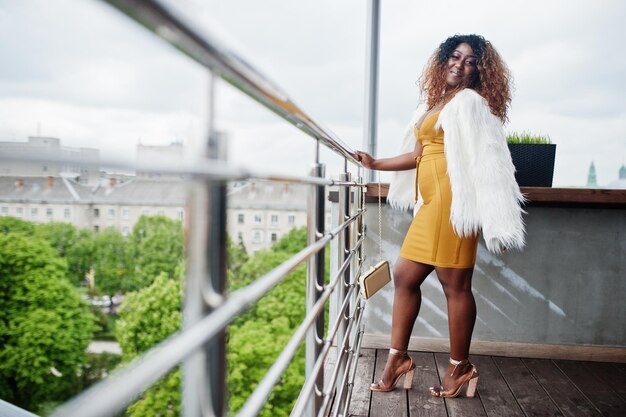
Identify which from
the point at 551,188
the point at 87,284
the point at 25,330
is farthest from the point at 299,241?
the point at 551,188

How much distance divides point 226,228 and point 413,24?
54.3 metres

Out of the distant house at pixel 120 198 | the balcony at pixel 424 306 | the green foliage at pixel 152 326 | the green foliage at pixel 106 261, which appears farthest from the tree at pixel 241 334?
the balcony at pixel 424 306

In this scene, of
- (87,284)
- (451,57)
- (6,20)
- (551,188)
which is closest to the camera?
(451,57)

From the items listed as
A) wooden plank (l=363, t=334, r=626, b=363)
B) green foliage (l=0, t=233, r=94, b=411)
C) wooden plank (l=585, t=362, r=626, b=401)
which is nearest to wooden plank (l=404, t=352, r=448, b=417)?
wooden plank (l=363, t=334, r=626, b=363)

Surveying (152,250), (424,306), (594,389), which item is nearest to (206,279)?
(594,389)

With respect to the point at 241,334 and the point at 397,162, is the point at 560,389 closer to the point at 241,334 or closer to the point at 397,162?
the point at 397,162

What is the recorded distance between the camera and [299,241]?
1793 inches

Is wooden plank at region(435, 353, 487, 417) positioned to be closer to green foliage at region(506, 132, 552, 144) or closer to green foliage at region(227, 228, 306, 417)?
green foliage at region(506, 132, 552, 144)

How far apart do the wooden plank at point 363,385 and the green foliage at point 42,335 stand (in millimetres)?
33465

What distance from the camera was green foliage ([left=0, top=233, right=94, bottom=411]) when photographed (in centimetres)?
3344

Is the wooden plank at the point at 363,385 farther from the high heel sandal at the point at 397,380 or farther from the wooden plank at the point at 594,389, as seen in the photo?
the wooden plank at the point at 594,389

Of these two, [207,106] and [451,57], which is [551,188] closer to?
[451,57]

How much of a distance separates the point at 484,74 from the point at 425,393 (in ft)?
3.93

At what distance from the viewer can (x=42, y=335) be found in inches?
1463
